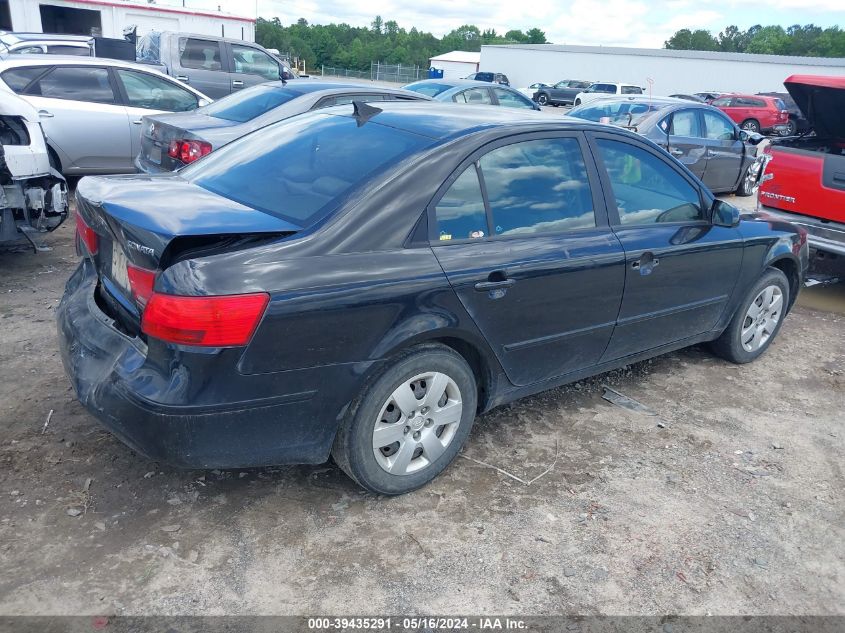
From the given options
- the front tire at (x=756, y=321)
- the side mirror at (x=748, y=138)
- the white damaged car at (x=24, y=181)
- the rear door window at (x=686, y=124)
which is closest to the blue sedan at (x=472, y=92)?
the rear door window at (x=686, y=124)

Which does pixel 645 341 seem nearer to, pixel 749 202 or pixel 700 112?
pixel 700 112

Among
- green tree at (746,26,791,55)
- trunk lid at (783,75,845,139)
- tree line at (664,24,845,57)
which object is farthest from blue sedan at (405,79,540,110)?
green tree at (746,26,791,55)

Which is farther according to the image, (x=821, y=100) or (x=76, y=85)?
(x=76, y=85)

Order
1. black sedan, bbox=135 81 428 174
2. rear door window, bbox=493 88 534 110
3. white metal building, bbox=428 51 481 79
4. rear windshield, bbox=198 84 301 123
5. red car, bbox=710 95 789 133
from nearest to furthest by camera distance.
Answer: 1. black sedan, bbox=135 81 428 174
2. rear windshield, bbox=198 84 301 123
3. rear door window, bbox=493 88 534 110
4. red car, bbox=710 95 789 133
5. white metal building, bbox=428 51 481 79

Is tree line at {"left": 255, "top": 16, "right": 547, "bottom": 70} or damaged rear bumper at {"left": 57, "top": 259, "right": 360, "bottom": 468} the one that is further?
tree line at {"left": 255, "top": 16, "right": 547, "bottom": 70}

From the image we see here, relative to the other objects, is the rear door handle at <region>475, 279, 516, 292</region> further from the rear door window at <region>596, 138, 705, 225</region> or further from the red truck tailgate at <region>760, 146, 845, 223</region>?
the red truck tailgate at <region>760, 146, 845, 223</region>

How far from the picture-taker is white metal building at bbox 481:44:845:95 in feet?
151

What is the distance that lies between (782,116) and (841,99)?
24235mm

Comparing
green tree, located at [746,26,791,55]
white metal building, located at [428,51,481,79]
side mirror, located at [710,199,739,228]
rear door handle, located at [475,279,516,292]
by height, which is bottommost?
white metal building, located at [428,51,481,79]

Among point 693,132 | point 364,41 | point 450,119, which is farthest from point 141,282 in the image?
point 364,41

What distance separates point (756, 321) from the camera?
5.02m

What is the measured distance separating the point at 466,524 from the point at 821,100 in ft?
20.1

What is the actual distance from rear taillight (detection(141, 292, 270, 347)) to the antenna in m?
1.40

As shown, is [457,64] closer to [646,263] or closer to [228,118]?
[228,118]
